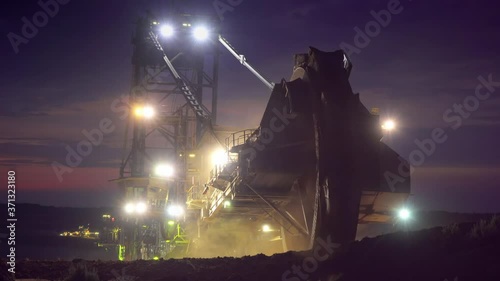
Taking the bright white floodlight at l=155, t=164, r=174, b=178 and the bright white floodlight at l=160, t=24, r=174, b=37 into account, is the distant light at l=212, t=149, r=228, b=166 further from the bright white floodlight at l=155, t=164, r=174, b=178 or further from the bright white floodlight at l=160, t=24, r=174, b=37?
the bright white floodlight at l=160, t=24, r=174, b=37

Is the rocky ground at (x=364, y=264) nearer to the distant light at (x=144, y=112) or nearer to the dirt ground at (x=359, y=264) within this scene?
the dirt ground at (x=359, y=264)

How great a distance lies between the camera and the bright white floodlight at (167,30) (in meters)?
59.5

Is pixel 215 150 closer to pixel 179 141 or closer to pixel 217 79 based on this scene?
pixel 179 141

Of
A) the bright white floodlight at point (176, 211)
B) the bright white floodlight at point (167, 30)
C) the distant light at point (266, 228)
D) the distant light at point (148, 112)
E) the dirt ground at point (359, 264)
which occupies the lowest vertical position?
the dirt ground at point (359, 264)

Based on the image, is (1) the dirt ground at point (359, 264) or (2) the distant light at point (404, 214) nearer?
(1) the dirt ground at point (359, 264)

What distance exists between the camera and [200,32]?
6094 cm

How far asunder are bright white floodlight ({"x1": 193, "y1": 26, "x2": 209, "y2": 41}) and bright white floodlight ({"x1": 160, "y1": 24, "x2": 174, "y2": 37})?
2852 millimetres

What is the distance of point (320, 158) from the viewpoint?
16984 mm

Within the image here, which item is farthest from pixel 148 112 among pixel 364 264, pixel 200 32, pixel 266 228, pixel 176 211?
pixel 364 264

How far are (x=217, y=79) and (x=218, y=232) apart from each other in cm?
3276

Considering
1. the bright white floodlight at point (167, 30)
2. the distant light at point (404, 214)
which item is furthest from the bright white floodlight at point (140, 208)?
the distant light at point (404, 214)

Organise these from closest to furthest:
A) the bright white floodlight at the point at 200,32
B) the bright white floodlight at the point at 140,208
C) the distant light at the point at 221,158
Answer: the distant light at the point at 221,158, the bright white floodlight at the point at 140,208, the bright white floodlight at the point at 200,32

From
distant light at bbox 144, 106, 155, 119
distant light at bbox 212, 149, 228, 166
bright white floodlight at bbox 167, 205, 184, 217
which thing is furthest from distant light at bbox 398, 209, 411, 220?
distant light at bbox 144, 106, 155, 119

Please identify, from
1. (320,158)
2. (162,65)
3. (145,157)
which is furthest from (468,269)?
(162,65)
